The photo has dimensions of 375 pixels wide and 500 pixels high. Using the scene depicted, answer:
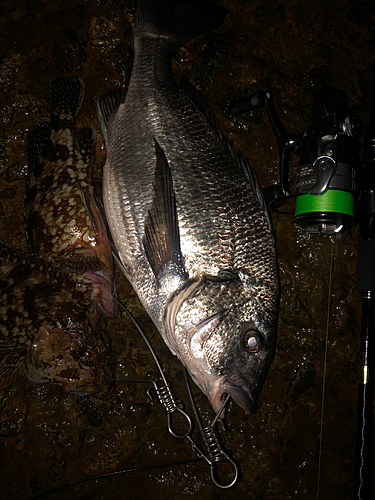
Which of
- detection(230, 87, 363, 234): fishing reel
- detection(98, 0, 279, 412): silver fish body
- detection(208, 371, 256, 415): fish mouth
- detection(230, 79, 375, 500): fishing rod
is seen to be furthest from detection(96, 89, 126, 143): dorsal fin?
detection(208, 371, 256, 415): fish mouth

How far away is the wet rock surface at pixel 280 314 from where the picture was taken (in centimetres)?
233

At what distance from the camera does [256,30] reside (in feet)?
9.12

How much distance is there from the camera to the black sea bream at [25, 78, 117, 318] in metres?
2.17

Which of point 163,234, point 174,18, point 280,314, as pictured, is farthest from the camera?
point 280,314

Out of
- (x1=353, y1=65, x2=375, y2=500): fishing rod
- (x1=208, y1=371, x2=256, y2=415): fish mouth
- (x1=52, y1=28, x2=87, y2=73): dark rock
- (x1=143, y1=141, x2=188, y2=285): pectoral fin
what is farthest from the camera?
(x1=52, y1=28, x2=87, y2=73): dark rock

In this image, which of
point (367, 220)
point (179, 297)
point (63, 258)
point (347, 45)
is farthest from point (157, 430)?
point (347, 45)

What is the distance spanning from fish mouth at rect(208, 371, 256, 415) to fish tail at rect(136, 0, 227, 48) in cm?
205

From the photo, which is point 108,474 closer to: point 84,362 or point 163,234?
point 84,362

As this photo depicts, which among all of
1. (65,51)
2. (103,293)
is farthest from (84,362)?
(65,51)

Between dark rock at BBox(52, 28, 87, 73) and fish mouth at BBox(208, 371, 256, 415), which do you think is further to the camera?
dark rock at BBox(52, 28, 87, 73)

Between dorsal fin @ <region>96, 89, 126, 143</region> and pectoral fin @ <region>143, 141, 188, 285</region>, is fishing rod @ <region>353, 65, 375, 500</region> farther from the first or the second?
dorsal fin @ <region>96, 89, 126, 143</region>

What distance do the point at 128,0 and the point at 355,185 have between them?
78.1 inches

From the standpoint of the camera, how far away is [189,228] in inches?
79.1

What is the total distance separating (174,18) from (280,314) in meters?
2.12
